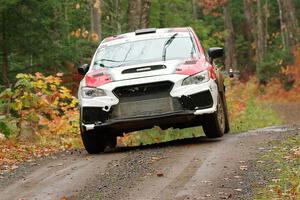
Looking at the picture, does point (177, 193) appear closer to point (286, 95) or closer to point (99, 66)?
point (99, 66)

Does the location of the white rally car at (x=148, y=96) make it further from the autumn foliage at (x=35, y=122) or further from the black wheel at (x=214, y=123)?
the autumn foliage at (x=35, y=122)

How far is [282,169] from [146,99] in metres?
3.12

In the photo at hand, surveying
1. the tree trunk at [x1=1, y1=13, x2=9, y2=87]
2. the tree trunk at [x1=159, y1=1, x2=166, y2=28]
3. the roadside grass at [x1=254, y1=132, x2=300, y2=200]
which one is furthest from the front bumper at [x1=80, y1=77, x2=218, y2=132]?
the tree trunk at [x1=159, y1=1, x2=166, y2=28]

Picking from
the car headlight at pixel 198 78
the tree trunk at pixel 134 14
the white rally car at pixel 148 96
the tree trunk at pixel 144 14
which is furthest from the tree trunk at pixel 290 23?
the car headlight at pixel 198 78

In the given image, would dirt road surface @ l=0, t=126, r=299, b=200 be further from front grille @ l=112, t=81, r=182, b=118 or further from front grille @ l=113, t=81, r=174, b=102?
front grille @ l=113, t=81, r=174, b=102

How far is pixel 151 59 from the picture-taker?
11273 millimetres

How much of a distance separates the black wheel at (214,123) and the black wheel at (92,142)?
166 centimetres

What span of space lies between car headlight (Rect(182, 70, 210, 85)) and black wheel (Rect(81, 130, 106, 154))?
168 centimetres

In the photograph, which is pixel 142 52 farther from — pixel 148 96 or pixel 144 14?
pixel 144 14

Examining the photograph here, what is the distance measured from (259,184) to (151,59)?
14.7ft

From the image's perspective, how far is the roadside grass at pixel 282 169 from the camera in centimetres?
652

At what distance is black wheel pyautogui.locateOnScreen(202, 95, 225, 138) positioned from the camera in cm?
1090

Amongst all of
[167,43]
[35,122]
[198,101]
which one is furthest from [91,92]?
[35,122]

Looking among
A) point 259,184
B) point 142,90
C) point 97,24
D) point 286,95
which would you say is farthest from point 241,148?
point 286,95
